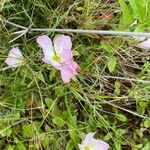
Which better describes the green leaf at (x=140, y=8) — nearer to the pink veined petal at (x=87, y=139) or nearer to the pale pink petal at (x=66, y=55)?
the pale pink petal at (x=66, y=55)

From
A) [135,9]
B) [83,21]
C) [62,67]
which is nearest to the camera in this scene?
[135,9]

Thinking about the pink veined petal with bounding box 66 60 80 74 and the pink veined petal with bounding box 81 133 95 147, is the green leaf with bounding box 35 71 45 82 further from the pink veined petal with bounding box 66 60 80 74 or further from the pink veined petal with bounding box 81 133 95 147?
the pink veined petal with bounding box 81 133 95 147

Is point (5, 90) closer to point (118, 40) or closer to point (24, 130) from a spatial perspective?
point (24, 130)

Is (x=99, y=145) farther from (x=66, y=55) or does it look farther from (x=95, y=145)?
(x=66, y=55)

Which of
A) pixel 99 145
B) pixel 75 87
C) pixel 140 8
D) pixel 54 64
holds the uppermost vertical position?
pixel 140 8

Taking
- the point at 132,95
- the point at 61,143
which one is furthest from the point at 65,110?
the point at 132,95

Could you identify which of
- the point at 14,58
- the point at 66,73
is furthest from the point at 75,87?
the point at 14,58
